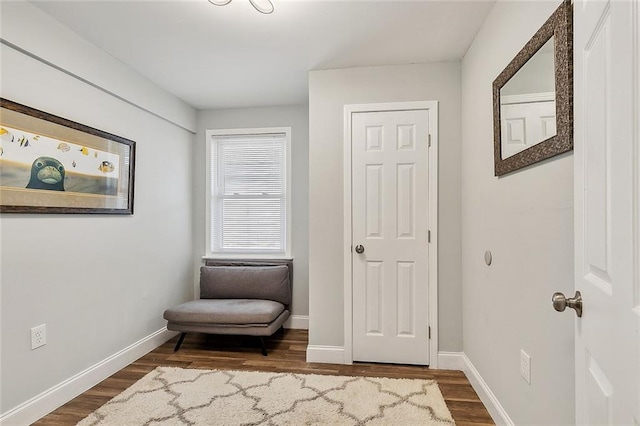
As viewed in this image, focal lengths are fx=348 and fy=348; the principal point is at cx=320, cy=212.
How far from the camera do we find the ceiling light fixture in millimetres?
1856

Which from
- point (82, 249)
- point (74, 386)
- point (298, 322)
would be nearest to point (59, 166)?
point (82, 249)

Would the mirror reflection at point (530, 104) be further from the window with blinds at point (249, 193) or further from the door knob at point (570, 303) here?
the window with blinds at point (249, 193)

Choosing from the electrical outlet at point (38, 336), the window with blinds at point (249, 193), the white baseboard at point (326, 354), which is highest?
the window with blinds at point (249, 193)

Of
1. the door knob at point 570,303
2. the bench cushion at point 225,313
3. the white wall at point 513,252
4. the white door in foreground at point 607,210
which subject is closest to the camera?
the white door in foreground at point 607,210

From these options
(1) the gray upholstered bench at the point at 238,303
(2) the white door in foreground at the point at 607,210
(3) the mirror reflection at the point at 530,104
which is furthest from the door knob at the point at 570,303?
(1) the gray upholstered bench at the point at 238,303

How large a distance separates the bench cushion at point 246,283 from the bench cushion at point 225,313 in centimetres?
28

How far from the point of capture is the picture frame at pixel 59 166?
6.27ft

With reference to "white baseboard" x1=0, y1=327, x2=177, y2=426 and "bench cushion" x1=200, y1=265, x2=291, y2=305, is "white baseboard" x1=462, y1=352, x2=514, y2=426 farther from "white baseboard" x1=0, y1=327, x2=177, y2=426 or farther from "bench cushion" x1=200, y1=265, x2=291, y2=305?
"white baseboard" x1=0, y1=327, x2=177, y2=426

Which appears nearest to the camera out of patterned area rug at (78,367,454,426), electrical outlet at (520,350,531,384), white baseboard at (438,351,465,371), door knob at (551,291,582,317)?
door knob at (551,291,582,317)

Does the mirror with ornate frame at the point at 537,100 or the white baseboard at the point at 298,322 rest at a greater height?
the mirror with ornate frame at the point at 537,100

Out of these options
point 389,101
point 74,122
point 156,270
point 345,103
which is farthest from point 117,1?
point 156,270

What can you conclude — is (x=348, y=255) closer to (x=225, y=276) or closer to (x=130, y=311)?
(x=225, y=276)

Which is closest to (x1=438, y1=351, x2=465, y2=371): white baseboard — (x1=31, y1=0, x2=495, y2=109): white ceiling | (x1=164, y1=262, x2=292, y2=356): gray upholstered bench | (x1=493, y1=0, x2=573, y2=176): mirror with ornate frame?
(x1=164, y1=262, x2=292, y2=356): gray upholstered bench

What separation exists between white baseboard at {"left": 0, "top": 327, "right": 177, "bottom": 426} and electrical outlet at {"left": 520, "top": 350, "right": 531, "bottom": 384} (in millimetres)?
2677
